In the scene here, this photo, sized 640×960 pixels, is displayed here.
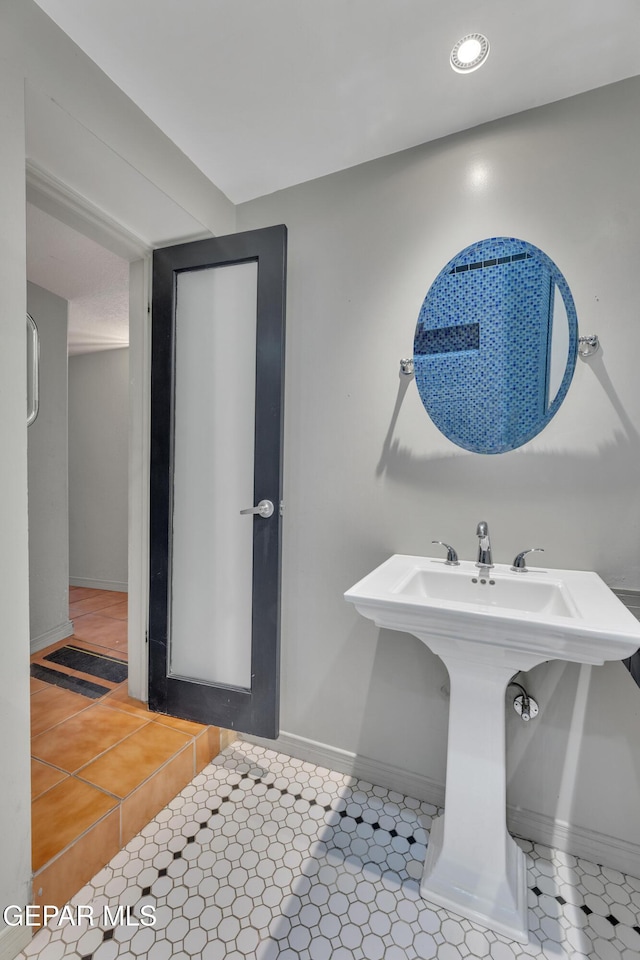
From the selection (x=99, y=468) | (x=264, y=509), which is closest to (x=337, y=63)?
(x=264, y=509)

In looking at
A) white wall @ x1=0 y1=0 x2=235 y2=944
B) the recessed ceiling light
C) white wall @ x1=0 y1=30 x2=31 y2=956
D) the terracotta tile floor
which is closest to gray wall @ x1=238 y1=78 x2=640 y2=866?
the recessed ceiling light

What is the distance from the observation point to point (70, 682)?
7.02 feet

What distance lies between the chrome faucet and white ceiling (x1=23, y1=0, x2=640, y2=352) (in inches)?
53.8

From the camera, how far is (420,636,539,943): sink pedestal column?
1180 millimetres

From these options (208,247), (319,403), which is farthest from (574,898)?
(208,247)

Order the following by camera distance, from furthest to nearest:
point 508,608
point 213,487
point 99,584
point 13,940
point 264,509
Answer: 1. point 99,584
2. point 213,487
3. point 264,509
4. point 508,608
5. point 13,940

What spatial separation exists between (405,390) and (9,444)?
1228 mm

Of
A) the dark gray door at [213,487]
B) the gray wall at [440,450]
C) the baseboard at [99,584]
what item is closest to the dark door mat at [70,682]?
the dark gray door at [213,487]

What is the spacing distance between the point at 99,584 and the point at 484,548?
3.71 m

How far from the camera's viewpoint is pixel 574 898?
1.23 m

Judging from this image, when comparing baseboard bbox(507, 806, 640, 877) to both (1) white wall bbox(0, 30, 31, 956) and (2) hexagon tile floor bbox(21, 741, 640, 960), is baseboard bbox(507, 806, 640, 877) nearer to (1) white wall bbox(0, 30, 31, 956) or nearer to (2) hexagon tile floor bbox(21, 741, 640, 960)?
(2) hexagon tile floor bbox(21, 741, 640, 960)

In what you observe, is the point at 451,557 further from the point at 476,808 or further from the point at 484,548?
the point at 476,808

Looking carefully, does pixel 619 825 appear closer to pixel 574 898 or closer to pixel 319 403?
pixel 574 898

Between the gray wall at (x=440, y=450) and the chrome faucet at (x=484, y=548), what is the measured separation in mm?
129
